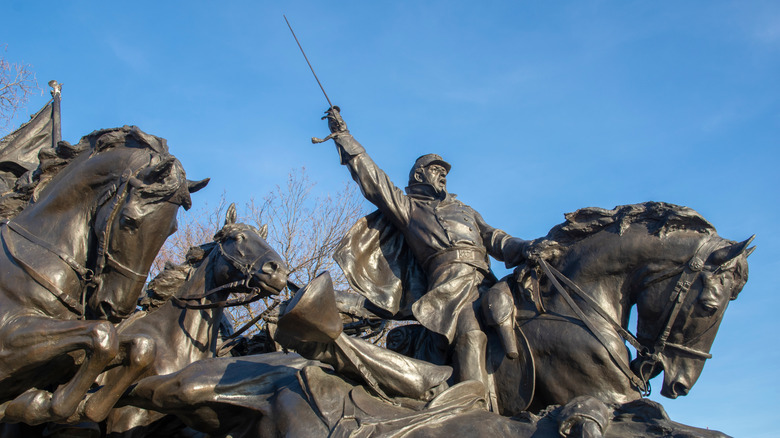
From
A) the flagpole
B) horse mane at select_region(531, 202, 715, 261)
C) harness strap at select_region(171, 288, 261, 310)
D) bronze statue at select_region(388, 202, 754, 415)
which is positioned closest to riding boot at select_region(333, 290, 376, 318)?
harness strap at select_region(171, 288, 261, 310)

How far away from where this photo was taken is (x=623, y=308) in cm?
588

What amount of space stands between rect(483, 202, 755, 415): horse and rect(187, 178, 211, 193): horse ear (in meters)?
2.80

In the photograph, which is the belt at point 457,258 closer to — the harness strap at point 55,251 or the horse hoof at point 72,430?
the harness strap at point 55,251

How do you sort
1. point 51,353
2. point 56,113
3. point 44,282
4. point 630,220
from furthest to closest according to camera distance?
1. point 56,113
2. point 630,220
3. point 44,282
4. point 51,353

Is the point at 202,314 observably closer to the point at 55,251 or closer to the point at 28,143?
the point at 55,251

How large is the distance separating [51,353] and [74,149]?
2.00m

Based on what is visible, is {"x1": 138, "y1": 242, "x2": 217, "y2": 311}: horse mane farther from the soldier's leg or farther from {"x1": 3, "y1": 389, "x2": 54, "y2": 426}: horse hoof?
the soldier's leg

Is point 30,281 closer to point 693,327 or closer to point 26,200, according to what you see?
point 26,200

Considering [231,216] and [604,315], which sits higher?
[231,216]

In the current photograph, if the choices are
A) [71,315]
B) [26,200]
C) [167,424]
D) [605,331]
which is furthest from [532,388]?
[26,200]

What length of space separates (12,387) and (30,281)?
28.8 inches

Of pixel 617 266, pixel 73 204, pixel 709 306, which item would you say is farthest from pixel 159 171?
pixel 709 306

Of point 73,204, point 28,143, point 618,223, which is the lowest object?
point 73,204

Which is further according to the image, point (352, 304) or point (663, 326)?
point (352, 304)
